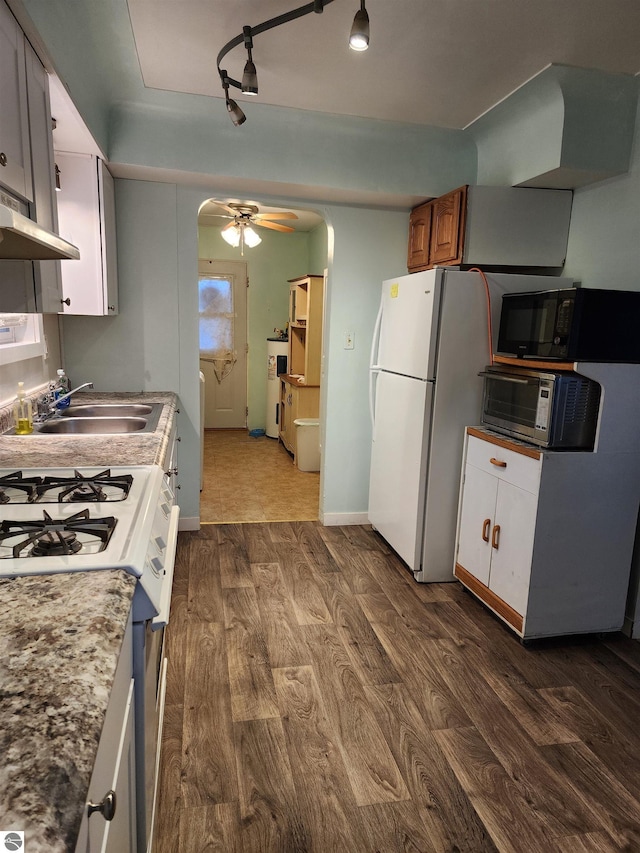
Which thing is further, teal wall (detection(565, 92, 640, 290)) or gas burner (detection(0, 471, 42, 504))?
teal wall (detection(565, 92, 640, 290))

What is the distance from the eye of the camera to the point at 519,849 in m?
1.48

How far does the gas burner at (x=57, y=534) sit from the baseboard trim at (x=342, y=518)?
8.60 feet

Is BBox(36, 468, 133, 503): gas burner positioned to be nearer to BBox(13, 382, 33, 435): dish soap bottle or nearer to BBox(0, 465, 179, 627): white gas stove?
BBox(0, 465, 179, 627): white gas stove

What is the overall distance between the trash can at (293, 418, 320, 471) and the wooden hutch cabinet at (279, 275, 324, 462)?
0.26 m

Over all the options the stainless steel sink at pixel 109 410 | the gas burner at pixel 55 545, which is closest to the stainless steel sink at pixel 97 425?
the stainless steel sink at pixel 109 410

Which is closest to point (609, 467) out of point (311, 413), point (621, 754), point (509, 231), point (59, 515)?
point (621, 754)

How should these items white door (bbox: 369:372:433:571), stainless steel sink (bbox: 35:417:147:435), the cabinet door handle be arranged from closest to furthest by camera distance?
1. stainless steel sink (bbox: 35:417:147:435)
2. the cabinet door handle
3. white door (bbox: 369:372:433:571)

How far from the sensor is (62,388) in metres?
2.82

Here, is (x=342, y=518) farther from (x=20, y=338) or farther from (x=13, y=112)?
(x=13, y=112)

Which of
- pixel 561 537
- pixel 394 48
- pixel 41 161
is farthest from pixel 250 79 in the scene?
pixel 561 537

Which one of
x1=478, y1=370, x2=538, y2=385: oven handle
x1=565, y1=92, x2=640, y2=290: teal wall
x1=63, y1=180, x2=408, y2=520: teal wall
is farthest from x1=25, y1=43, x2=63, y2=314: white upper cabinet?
x1=565, y1=92, x2=640, y2=290: teal wall

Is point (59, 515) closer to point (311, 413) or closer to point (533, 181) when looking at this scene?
point (533, 181)

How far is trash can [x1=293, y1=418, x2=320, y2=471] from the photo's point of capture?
5.06m

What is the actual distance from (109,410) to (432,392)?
69.5 inches
